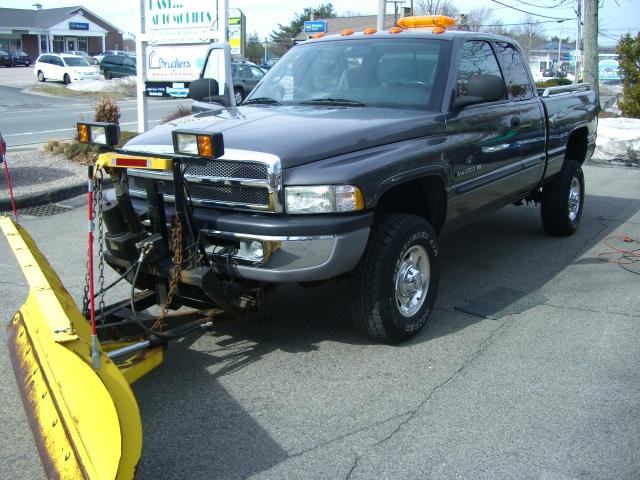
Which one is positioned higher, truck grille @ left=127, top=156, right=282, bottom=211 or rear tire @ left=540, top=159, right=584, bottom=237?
truck grille @ left=127, top=156, right=282, bottom=211

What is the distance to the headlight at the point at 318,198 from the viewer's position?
3.84 m

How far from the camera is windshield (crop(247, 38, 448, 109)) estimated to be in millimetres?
5078

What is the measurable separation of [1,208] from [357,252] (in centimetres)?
611

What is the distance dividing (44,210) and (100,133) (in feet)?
17.2

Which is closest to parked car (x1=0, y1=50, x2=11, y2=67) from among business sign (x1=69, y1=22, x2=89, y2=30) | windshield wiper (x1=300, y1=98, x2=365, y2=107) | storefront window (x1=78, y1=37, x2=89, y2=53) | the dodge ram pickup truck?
business sign (x1=69, y1=22, x2=89, y2=30)

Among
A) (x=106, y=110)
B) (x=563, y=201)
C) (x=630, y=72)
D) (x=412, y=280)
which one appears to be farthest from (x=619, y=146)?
(x=412, y=280)

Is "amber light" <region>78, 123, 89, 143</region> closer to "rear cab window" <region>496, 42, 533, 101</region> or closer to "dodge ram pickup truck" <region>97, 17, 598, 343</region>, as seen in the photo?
"dodge ram pickup truck" <region>97, 17, 598, 343</region>

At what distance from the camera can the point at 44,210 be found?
875cm

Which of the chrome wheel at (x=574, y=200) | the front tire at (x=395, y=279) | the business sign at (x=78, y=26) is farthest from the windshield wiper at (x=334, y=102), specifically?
the business sign at (x=78, y=26)

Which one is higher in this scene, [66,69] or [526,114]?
[66,69]

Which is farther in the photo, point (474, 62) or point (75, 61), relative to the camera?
point (75, 61)

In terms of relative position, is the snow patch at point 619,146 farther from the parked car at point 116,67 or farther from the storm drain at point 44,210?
the parked car at point 116,67

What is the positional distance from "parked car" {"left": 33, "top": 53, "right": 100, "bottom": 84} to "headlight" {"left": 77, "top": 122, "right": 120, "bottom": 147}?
37.2 m

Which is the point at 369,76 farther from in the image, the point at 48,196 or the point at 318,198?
the point at 48,196
